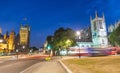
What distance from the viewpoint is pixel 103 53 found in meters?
90.1

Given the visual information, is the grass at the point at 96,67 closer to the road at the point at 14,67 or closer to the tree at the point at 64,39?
the road at the point at 14,67

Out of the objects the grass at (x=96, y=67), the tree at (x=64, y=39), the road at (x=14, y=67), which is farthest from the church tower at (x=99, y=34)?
the grass at (x=96, y=67)

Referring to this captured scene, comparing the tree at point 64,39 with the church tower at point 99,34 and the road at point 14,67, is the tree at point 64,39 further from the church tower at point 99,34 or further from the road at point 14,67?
the church tower at point 99,34

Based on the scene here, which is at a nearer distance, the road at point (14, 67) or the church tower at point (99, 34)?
the road at point (14, 67)

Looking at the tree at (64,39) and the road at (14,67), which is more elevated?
the tree at (64,39)

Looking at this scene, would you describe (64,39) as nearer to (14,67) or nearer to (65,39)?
(65,39)

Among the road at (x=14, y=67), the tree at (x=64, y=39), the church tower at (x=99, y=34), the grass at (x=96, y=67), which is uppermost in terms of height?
the church tower at (x=99, y=34)

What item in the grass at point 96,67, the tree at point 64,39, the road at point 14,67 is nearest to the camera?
the grass at point 96,67

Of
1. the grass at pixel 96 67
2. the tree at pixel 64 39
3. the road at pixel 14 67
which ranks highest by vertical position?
the tree at pixel 64 39

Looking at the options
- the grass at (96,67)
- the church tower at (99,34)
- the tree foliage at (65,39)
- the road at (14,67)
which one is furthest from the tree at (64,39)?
the church tower at (99,34)

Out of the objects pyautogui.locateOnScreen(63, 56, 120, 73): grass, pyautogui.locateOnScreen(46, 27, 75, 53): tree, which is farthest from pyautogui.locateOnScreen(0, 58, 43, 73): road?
pyautogui.locateOnScreen(46, 27, 75, 53): tree

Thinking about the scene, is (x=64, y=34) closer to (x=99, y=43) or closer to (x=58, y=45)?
(x=58, y=45)

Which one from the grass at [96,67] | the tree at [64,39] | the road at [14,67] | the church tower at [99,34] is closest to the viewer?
the grass at [96,67]

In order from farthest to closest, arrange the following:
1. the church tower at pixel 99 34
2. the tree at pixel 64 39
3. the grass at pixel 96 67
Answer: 1. the church tower at pixel 99 34
2. the tree at pixel 64 39
3. the grass at pixel 96 67
